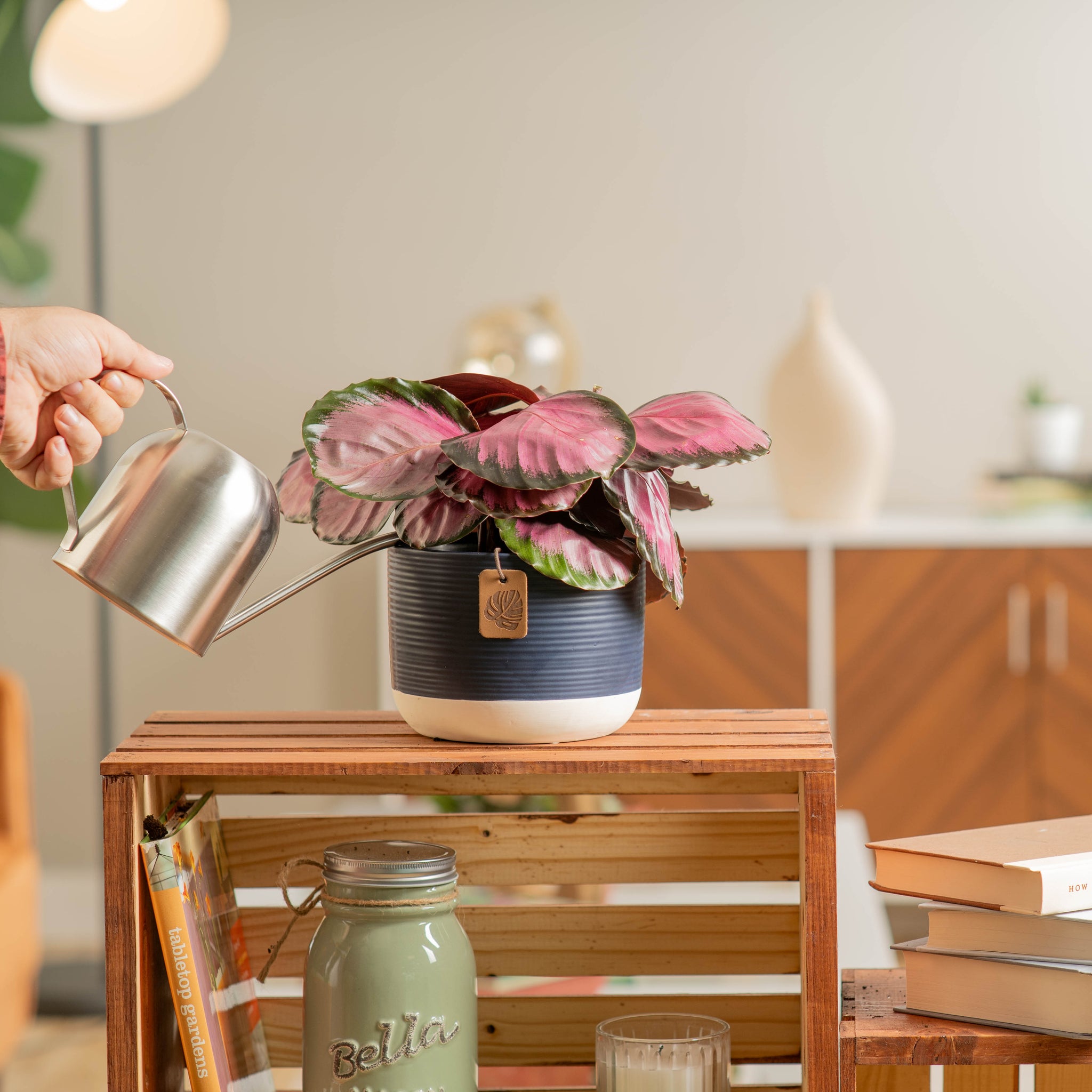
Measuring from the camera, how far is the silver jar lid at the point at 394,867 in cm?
81

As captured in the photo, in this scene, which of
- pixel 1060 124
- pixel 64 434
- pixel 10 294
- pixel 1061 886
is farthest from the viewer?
pixel 10 294

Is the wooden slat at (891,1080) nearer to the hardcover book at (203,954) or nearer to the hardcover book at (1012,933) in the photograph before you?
the hardcover book at (1012,933)

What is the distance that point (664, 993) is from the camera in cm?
98

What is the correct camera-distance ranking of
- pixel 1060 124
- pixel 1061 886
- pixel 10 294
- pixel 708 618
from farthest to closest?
pixel 10 294
pixel 1060 124
pixel 708 618
pixel 1061 886

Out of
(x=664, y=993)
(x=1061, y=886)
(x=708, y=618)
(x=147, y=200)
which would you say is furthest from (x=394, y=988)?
(x=147, y=200)

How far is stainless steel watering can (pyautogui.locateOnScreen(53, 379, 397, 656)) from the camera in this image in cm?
78

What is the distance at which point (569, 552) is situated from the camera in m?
0.82

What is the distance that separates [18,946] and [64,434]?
1785 mm

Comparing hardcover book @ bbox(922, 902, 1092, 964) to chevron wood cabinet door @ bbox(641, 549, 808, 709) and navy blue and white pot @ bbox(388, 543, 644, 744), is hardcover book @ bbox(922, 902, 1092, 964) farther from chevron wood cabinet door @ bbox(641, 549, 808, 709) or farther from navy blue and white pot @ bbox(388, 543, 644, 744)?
chevron wood cabinet door @ bbox(641, 549, 808, 709)

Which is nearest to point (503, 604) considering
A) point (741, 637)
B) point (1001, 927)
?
A: point (1001, 927)

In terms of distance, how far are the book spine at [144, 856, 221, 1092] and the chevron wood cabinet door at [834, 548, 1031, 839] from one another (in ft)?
7.08

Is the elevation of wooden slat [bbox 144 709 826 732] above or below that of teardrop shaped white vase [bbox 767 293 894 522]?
below

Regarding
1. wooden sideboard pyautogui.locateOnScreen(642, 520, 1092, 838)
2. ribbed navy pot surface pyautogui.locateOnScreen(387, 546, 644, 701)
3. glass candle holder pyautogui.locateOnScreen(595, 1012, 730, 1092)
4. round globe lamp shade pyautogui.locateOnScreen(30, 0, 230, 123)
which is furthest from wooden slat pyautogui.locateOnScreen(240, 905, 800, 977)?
round globe lamp shade pyautogui.locateOnScreen(30, 0, 230, 123)

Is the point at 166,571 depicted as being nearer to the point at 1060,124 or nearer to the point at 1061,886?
the point at 1061,886
